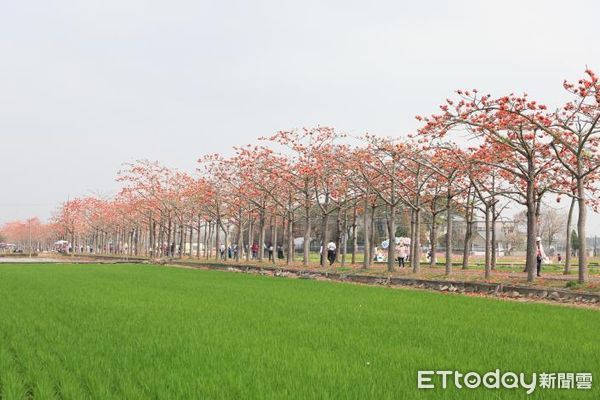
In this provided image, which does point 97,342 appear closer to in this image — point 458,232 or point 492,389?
point 492,389

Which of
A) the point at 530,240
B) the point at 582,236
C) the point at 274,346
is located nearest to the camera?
the point at 274,346

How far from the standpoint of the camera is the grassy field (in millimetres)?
5668

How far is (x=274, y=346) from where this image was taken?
26.0 ft

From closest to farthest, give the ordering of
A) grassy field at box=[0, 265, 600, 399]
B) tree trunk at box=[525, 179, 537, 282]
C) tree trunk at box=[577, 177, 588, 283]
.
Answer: grassy field at box=[0, 265, 600, 399] → tree trunk at box=[577, 177, 588, 283] → tree trunk at box=[525, 179, 537, 282]

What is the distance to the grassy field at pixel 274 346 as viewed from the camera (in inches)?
223

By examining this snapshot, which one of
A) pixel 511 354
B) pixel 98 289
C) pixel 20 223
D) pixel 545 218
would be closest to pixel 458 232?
pixel 545 218

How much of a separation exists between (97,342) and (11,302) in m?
7.14

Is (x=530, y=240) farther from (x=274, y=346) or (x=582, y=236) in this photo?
(x=274, y=346)

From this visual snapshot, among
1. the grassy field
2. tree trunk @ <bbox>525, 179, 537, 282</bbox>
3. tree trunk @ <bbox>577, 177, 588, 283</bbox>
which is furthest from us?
tree trunk @ <bbox>525, 179, 537, 282</bbox>

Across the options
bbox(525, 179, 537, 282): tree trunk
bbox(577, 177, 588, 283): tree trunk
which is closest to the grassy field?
bbox(577, 177, 588, 283): tree trunk

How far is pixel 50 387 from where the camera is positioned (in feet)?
18.4

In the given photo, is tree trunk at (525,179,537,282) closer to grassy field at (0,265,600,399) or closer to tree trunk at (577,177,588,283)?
tree trunk at (577,177,588,283)

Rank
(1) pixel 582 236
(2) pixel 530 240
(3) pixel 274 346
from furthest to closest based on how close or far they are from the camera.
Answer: (2) pixel 530 240 < (1) pixel 582 236 < (3) pixel 274 346

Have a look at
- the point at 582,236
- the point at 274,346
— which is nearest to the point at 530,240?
the point at 582,236
